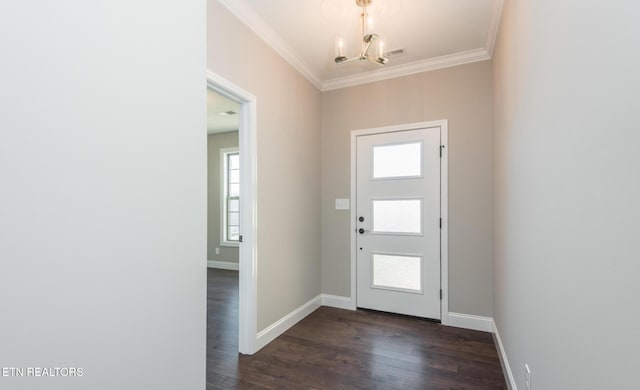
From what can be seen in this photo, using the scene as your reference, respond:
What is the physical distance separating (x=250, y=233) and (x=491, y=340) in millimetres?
2458

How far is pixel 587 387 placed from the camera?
33.6 inches

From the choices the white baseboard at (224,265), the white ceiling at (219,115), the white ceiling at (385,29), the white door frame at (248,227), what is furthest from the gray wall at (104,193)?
the white baseboard at (224,265)

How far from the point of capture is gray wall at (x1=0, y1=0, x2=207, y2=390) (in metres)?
0.58

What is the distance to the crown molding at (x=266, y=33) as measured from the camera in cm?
229

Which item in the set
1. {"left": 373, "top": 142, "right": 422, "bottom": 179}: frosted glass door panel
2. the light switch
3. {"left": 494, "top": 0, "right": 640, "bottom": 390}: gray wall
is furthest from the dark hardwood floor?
{"left": 373, "top": 142, "right": 422, "bottom": 179}: frosted glass door panel

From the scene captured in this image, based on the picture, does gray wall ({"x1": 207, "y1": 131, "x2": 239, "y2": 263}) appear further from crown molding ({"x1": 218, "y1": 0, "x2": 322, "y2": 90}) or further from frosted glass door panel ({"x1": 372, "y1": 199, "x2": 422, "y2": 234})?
frosted glass door panel ({"x1": 372, "y1": 199, "x2": 422, "y2": 234})

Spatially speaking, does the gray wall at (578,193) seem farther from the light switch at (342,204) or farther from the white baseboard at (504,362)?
the light switch at (342,204)

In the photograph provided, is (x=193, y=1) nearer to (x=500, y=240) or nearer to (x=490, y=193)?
(x=500, y=240)

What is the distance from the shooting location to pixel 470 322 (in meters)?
2.98

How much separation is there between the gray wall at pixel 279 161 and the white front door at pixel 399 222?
60cm

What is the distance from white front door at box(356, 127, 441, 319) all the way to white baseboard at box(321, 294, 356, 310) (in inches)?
6.0

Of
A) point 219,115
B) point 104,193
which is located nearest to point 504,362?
point 104,193

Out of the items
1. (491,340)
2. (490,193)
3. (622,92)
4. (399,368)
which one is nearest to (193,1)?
(622,92)

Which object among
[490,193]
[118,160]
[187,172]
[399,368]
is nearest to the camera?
[118,160]
